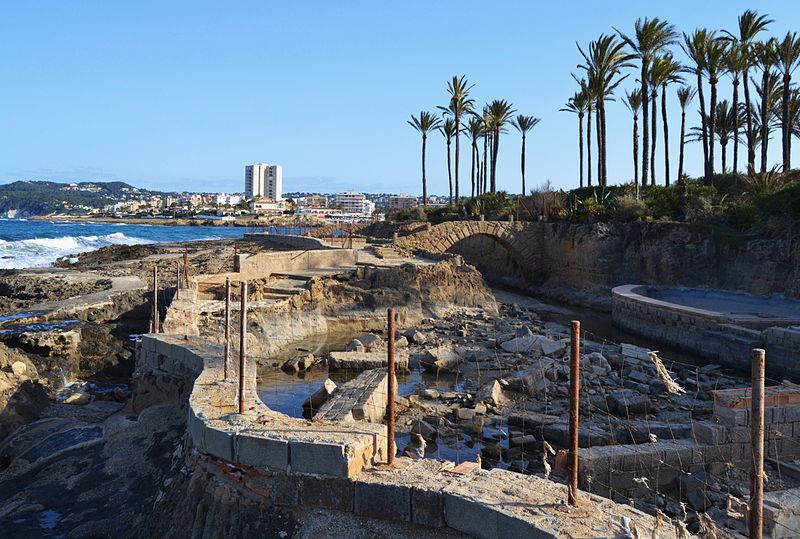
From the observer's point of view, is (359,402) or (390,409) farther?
(359,402)

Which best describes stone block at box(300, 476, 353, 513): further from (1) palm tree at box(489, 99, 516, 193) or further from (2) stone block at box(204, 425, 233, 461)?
(1) palm tree at box(489, 99, 516, 193)

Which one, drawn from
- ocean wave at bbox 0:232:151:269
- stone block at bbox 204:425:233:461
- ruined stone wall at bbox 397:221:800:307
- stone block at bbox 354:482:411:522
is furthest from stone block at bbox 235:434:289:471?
ocean wave at bbox 0:232:151:269

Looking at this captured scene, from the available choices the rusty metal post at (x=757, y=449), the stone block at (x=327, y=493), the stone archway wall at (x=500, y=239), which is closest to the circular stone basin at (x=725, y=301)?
the stone archway wall at (x=500, y=239)

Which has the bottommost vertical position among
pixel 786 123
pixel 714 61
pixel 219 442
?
pixel 219 442

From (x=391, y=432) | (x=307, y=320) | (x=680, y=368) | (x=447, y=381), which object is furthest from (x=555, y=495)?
(x=307, y=320)

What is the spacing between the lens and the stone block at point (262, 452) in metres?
5.89

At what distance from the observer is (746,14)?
33438mm

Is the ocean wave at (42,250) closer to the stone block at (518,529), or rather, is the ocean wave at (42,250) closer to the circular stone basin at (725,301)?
the circular stone basin at (725,301)

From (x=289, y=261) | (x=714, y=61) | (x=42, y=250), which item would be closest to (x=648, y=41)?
(x=714, y=61)

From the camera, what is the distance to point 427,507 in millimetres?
5383

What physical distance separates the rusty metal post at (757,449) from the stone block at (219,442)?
14.0 feet

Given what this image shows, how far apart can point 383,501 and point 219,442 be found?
Result: 1757 millimetres

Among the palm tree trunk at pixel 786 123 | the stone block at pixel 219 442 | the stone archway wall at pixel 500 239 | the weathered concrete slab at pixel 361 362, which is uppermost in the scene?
the palm tree trunk at pixel 786 123

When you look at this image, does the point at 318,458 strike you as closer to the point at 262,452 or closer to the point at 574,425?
the point at 262,452
